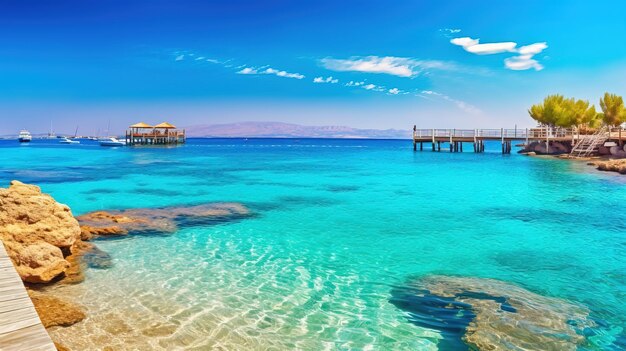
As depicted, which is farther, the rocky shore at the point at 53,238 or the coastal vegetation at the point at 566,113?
the coastal vegetation at the point at 566,113

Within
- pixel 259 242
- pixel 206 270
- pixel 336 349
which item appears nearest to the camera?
pixel 336 349

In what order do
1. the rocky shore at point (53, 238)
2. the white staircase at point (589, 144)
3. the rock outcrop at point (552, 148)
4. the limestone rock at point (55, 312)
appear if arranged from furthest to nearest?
the rock outcrop at point (552, 148), the white staircase at point (589, 144), the rocky shore at point (53, 238), the limestone rock at point (55, 312)

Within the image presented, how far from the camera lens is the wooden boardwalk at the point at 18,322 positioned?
3642 mm

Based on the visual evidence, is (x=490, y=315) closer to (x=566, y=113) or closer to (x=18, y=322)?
(x=18, y=322)

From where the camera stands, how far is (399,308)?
22.8ft

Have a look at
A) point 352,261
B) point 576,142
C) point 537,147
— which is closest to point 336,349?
point 352,261

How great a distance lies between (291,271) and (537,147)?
5593 cm

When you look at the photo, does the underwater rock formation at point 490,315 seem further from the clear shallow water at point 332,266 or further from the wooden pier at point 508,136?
the wooden pier at point 508,136

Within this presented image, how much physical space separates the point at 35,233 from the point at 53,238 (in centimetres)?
40

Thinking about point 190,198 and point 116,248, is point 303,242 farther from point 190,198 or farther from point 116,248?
point 190,198

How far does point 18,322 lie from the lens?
4031 millimetres

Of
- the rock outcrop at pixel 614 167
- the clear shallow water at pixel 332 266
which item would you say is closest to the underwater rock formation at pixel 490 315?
the clear shallow water at pixel 332 266

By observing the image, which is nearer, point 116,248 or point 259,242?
point 116,248

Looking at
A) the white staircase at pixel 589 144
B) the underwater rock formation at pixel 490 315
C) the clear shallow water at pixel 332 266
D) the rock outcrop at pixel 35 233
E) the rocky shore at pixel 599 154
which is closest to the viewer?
the underwater rock formation at pixel 490 315
